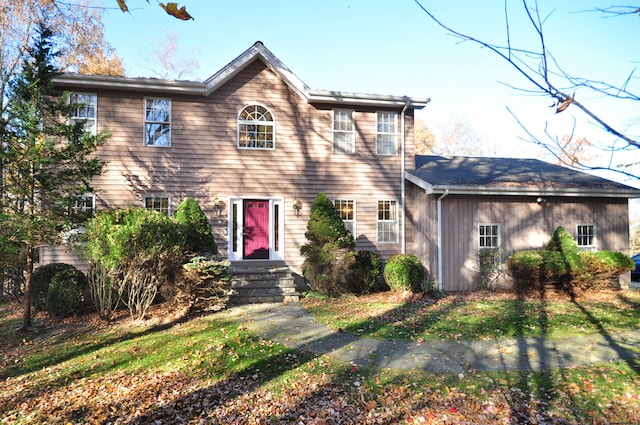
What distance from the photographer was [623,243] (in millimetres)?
13250

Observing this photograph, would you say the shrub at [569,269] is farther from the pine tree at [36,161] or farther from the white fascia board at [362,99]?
the pine tree at [36,161]

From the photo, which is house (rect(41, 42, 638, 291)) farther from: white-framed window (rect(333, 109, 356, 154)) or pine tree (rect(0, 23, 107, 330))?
pine tree (rect(0, 23, 107, 330))

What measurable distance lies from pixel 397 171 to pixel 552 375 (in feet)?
29.6

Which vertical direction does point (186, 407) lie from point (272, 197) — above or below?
below

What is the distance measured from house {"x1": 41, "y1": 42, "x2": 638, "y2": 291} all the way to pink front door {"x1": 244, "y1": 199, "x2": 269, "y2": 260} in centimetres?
3

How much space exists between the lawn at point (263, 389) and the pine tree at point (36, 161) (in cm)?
236

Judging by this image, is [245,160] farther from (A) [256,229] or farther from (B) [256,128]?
(A) [256,229]

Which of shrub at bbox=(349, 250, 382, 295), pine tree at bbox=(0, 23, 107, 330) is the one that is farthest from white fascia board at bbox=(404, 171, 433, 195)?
pine tree at bbox=(0, 23, 107, 330)

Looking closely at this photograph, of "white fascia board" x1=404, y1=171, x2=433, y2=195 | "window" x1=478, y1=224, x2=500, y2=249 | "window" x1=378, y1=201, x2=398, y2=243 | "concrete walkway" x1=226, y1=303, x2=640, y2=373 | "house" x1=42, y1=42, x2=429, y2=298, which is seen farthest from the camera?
"window" x1=378, y1=201, x2=398, y2=243

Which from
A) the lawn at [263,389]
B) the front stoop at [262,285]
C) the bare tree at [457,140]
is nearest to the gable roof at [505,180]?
the front stoop at [262,285]

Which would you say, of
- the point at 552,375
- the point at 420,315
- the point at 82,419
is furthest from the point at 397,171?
the point at 82,419

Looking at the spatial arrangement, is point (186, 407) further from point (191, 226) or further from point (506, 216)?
point (506, 216)

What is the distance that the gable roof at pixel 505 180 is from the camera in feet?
39.0

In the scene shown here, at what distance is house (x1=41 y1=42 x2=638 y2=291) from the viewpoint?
11836mm
